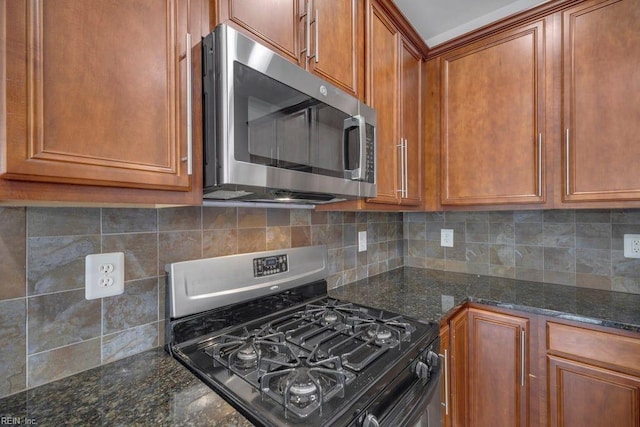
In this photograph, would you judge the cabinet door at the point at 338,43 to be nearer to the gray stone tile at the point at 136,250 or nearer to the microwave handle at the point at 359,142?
the microwave handle at the point at 359,142

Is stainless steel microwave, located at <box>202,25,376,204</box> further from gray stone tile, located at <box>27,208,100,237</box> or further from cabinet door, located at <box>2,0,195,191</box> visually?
gray stone tile, located at <box>27,208,100,237</box>

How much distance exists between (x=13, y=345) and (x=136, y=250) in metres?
0.34

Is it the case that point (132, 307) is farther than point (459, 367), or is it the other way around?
point (459, 367)

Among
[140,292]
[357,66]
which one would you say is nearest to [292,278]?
[140,292]

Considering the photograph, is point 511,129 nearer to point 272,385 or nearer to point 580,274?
point 580,274

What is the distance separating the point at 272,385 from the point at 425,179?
149 centimetres

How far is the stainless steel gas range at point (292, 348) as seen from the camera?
69cm

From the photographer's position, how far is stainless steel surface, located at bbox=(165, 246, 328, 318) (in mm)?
958

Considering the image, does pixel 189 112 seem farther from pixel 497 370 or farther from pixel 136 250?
pixel 497 370

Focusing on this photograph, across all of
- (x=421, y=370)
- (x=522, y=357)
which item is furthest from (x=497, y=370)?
(x=421, y=370)

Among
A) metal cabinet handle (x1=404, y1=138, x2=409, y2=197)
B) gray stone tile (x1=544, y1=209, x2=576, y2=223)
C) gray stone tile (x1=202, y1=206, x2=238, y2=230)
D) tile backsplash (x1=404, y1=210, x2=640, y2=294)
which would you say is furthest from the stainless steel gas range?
gray stone tile (x1=544, y1=209, x2=576, y2=223)

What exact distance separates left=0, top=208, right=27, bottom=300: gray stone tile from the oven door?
0.91 meters

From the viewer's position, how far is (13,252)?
730 mm

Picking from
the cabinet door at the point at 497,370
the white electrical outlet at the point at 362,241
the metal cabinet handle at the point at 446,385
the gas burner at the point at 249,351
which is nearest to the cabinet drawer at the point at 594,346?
the cabinet door at the point at 497,370
